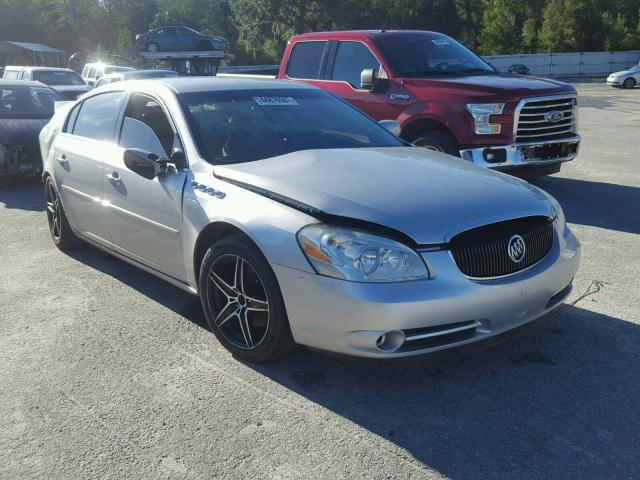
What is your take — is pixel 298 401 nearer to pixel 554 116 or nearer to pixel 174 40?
pixel 554 116

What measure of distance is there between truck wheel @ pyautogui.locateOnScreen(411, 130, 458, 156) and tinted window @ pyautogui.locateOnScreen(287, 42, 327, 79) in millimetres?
2034

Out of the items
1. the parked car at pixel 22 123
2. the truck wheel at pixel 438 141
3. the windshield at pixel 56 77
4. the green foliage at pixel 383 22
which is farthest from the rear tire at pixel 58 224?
the green foliage at pixel 383 22

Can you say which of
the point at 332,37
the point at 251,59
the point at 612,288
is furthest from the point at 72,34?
the point at 612,288

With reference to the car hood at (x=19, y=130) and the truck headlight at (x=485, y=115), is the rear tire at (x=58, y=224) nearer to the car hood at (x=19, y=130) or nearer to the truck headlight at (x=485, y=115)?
the car hood at (x=19, y=130)

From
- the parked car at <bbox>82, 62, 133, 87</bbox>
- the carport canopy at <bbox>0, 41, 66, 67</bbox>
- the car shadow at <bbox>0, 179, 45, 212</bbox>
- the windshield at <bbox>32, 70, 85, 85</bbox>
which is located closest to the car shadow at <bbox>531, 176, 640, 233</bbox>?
the car shadow at <bbox>0, 179, 45, 212</bbox>

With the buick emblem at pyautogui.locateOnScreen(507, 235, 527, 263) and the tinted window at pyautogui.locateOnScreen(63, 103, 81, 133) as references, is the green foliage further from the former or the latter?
the buick emblem at pyautogui.locateOnScreen(507, 235, 527, 263)

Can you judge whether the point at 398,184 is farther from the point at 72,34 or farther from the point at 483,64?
the point at 72,34

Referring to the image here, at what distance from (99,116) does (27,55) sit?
51071 millimetres

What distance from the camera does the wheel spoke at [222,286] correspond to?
376 centimetres

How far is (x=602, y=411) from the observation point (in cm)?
315

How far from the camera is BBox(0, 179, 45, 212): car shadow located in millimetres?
8416

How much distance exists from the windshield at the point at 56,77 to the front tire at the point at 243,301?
15.2 meters

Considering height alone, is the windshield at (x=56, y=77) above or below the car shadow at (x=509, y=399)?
above

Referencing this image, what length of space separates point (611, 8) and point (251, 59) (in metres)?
30.2
